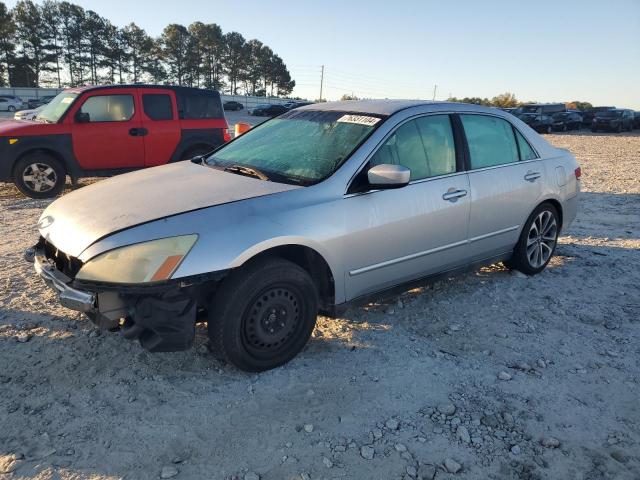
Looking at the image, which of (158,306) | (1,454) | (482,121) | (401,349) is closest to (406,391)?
(401,349)

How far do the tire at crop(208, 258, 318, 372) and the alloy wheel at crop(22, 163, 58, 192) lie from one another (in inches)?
251

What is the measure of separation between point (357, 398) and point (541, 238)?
2917mm

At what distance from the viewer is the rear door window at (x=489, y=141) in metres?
4.11

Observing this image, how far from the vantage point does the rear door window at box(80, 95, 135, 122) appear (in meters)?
8.12

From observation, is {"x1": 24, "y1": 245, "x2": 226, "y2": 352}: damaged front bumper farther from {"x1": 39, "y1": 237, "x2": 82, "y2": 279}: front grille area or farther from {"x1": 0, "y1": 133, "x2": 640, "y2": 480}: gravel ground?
{"x1": 0, "y1": 133, "x2": 640, "y2": 480}: gravel ground

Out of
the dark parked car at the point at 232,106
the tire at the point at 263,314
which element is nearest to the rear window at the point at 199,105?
the tire at the point at 263,314

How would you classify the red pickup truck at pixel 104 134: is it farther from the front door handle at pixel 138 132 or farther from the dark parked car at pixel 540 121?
the dark parked car at pixel 540 121

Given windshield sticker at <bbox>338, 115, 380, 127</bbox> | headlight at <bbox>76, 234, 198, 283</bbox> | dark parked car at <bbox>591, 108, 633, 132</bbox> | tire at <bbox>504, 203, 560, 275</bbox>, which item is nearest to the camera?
headlight at <bbox>76, 234, 198, 283</bbox>

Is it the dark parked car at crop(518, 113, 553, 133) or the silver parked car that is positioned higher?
the dark parked car at crop(518, 113, 553, 133)

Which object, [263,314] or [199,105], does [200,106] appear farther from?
[263,314]

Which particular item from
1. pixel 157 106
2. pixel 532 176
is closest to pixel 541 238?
pixel 532 176

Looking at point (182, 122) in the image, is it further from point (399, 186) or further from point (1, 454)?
point (1, 454)

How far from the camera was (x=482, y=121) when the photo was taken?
428 centimetres

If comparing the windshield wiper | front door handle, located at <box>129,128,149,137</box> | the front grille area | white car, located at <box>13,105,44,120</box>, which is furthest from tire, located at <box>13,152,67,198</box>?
the windshield wiper
